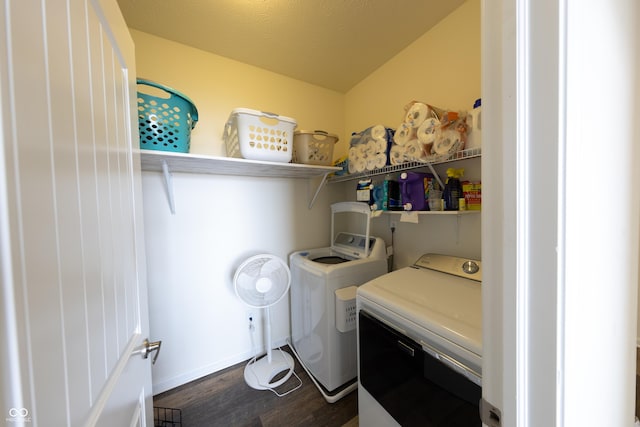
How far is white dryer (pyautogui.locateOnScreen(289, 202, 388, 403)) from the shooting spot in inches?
56.6

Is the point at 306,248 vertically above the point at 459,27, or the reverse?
the point at 459,27

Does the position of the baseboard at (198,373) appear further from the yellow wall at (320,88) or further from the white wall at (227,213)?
the yellow wall at (320,88)

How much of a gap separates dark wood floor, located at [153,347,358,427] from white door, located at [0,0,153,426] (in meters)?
1.05

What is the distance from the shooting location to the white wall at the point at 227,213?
144 centimetres

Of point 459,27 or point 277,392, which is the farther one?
point 277,392

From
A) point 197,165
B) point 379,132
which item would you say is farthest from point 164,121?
point 379,132

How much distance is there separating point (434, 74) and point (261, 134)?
1238 mm

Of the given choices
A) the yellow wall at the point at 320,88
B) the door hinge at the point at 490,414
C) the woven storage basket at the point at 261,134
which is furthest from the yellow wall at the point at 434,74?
the door hinge at the point at 490,414

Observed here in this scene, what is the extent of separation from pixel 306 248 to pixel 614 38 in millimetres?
1934

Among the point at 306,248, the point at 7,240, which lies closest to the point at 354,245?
the point at 306,248

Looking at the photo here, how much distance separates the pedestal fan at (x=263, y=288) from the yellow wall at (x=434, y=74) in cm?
149

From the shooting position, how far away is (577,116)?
0.37m

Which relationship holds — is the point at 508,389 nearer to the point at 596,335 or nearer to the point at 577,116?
the point at 596,335

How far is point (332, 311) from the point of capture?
1440mm
